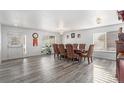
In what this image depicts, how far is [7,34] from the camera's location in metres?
7.55

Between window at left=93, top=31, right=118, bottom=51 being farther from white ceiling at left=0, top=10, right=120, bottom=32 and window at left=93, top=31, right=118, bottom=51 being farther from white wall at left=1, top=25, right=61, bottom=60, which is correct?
white wall at left=1, top=25, right=61, bottom=60

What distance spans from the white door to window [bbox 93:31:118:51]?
528 cm

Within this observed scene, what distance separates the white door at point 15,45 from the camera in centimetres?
771

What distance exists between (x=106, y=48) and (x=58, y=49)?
3.12 metres

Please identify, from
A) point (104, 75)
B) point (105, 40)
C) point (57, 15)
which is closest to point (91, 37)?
point (105, 40)

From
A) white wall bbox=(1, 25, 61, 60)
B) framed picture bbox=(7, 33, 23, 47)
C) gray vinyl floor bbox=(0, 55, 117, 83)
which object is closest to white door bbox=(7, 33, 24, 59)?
framed picture bbox=(7, 33, 23, 47)

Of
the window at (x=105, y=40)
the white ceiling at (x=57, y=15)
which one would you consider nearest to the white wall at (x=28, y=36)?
the white ceiling at (x=57, y=15)

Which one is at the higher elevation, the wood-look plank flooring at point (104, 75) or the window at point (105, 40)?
the window at point (105, 40)

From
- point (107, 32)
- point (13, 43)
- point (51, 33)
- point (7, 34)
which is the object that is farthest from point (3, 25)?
point (107, 32)

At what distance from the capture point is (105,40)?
305 inches

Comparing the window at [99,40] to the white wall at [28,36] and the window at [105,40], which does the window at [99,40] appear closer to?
the window at [105,40]

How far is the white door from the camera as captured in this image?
7.71 metres

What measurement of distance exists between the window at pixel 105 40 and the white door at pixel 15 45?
5.28 meters
